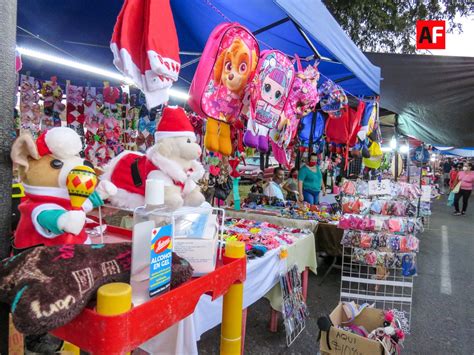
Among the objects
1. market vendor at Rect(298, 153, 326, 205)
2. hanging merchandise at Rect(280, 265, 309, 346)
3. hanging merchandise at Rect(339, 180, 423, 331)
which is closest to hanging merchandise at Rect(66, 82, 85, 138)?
hanging merchandise at Rect(280, 265, 309, 346)

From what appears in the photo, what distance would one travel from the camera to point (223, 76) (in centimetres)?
187

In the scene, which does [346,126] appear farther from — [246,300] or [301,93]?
[246,300]

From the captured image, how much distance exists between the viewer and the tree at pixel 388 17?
8.13 meters

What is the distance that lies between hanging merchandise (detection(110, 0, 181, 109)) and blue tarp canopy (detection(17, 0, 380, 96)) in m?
0.70

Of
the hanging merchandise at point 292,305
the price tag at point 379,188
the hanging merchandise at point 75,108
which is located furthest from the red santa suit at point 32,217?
→ the hanging merchandise at point 75,108

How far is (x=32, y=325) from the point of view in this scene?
1.70 ft

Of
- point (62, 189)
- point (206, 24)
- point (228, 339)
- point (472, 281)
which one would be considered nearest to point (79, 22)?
point (206, 24)

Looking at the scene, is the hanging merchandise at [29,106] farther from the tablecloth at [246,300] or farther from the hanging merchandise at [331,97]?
the hanging merchandise at [331,97]

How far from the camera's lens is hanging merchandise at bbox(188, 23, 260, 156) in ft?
5.78

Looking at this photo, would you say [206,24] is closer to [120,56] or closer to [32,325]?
[120,56]

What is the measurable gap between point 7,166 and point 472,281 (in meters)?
5.08

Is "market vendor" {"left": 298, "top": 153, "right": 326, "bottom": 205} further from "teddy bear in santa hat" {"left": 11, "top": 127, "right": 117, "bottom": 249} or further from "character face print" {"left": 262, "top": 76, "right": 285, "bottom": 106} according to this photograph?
"teddy bear in santa hat" {"left": 11, "top": 127, "right": 117, "bottom": 249}

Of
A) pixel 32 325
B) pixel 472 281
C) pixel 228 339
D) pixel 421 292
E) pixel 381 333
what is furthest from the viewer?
pixel 472 281

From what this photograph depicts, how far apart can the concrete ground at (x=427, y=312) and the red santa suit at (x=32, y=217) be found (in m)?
1.82
